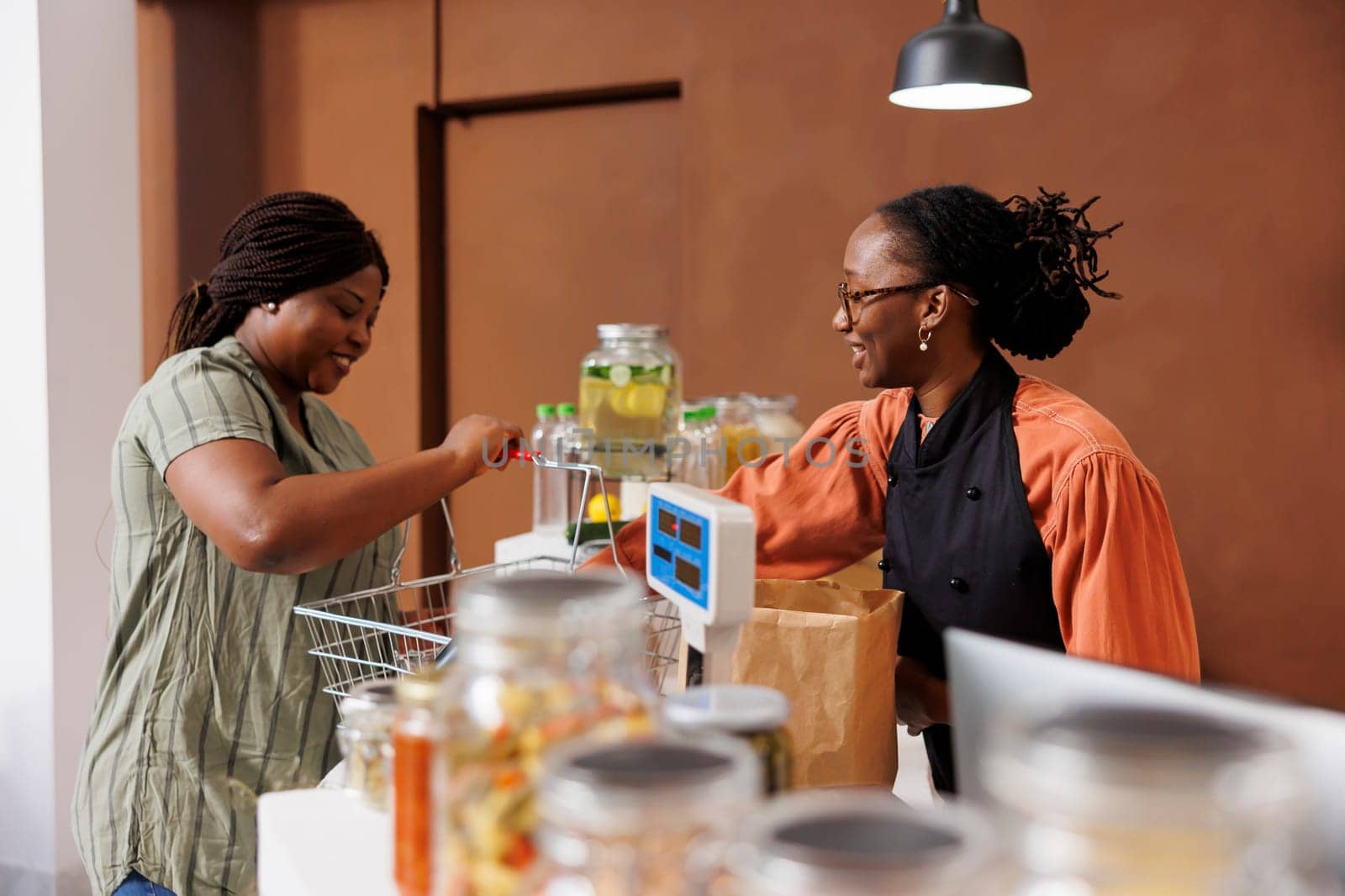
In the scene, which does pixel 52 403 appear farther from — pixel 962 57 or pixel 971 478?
pixel 971 478

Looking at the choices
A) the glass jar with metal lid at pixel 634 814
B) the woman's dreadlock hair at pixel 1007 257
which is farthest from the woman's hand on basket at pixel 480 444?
the glass jar with metal lid at pixel 634 814

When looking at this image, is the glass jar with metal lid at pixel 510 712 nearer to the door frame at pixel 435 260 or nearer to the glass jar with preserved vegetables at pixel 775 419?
the glass jar with preserved vegetables at pixel 775 419

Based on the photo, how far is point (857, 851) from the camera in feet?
1.76

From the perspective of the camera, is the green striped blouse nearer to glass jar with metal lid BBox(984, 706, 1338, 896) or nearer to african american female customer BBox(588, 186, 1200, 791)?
african american female customer BBox(588, 186, 1200, 791)

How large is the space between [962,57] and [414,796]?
2.08 meters

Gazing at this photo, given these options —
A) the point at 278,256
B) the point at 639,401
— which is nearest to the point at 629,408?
the point at 639,401

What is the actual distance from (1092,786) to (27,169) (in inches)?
134

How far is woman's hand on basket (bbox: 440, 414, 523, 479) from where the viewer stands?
1.67 m

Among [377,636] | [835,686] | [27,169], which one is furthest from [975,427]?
[27,169]

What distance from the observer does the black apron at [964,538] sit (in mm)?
1445

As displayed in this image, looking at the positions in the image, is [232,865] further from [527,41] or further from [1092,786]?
[527,41]

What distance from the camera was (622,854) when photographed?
0.56 meters

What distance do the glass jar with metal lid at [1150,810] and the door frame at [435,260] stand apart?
155 inches

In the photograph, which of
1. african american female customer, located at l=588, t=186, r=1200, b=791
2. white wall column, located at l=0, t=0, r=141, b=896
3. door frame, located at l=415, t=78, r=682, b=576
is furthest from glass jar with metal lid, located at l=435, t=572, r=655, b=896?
Answer: door frame, located at l=415, t=78, r=682, b=576
